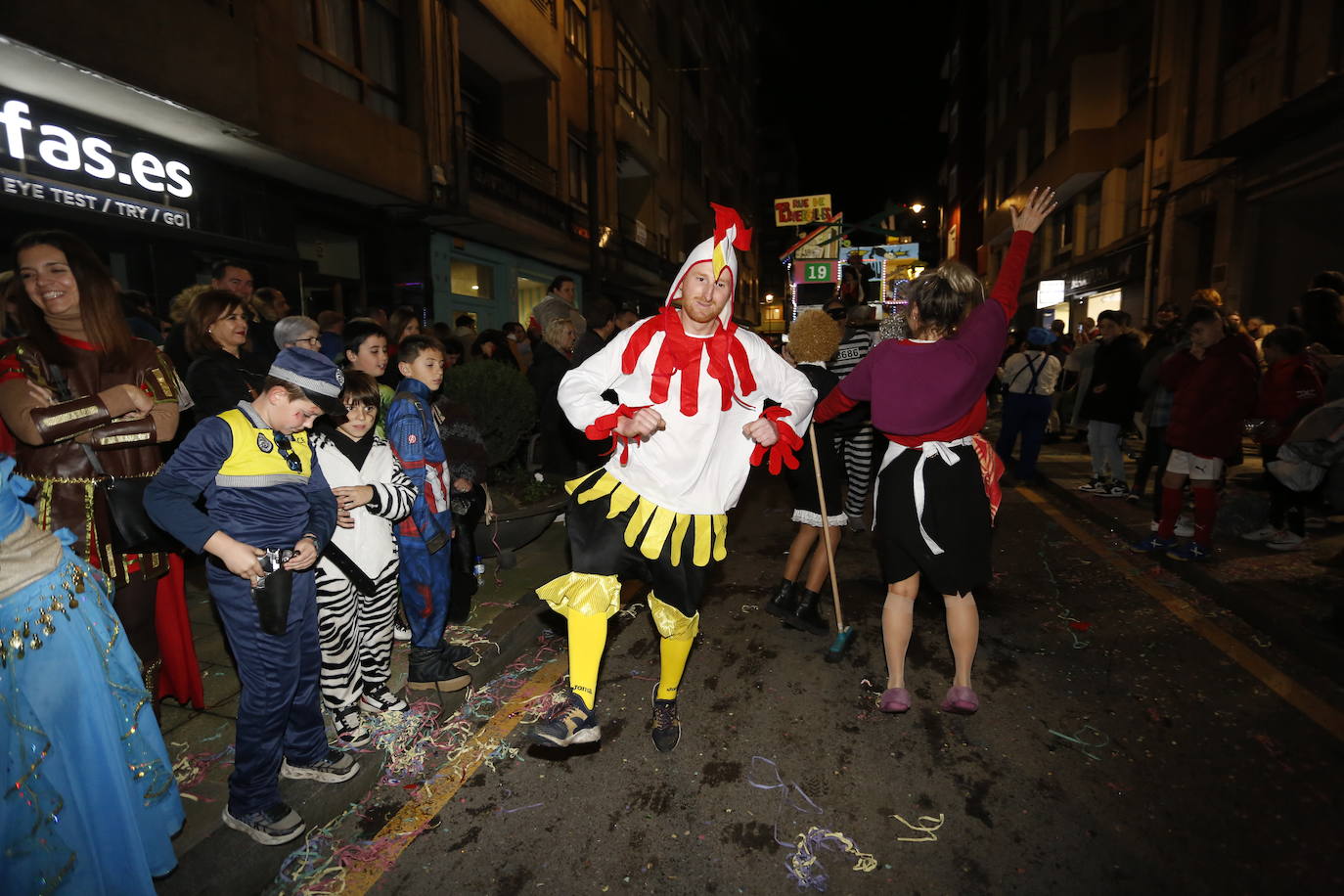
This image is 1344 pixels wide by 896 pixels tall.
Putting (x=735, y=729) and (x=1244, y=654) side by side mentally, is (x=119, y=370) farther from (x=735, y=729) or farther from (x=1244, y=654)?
(x=1244, y=654)

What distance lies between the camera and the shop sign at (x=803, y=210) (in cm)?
3434

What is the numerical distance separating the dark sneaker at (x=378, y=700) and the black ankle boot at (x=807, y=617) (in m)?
2.54

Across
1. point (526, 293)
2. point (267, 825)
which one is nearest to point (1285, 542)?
point (267, 825)

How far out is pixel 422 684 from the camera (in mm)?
3734

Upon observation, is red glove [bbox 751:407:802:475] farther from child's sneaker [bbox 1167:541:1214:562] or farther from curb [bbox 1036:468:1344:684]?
child's sneaker [bbox 1167:541:1214:562]

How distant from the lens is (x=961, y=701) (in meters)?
3.49

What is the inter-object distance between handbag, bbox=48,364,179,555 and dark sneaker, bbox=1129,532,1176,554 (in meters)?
7.21

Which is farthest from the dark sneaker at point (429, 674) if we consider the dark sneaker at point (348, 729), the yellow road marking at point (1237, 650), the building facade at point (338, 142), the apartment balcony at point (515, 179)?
the apartment balcony at point (515, 179)

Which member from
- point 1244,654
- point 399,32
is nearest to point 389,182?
point 399,32

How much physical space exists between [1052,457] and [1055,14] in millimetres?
20190

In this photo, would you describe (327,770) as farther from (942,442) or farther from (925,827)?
(942,442)

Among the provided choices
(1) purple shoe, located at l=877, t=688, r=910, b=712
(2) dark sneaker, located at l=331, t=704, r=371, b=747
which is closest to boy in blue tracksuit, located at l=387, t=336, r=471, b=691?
(2) dark sneaker, located at l=331, t=704, r=371, b=747

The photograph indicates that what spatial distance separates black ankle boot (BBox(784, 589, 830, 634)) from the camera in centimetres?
465

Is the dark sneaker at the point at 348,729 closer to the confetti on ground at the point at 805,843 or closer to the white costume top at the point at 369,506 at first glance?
the white costume top at the point at 369,506
